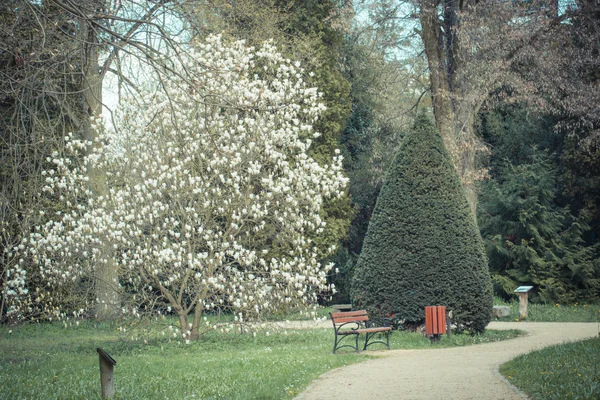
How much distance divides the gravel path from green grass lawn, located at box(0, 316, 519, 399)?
1.25 feet

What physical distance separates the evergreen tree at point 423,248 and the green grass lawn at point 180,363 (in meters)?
0.66

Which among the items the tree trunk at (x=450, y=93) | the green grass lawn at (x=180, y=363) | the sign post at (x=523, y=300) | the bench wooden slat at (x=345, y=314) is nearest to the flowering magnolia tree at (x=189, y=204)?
the green grass lawn at (x=180, y=363)

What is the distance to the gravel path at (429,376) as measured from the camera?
23.4 feet

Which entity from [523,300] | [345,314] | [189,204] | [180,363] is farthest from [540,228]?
[180,363]

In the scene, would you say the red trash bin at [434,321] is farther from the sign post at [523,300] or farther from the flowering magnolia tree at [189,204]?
the sign post at [523,300]

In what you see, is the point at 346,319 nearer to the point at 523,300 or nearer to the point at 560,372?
the point at 560,372

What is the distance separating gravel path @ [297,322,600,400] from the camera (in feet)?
23.4

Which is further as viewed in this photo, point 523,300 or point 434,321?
point 523,300

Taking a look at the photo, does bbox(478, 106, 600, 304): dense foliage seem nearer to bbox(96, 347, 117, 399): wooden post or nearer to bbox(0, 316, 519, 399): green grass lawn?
bbox(0, 316, 519, 399): green grass lawn

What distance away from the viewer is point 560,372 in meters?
7.47

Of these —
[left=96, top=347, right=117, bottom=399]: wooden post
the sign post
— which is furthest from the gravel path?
the sign post

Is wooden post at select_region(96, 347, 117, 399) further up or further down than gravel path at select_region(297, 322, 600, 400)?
further up

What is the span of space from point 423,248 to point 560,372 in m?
5.11

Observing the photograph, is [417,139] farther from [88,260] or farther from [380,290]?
[88,260]
